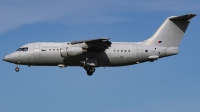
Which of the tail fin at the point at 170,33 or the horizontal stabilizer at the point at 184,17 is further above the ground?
the horizontal stabilizer at the point at 184,17

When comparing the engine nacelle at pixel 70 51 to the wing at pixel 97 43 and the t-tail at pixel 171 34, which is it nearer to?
the wing at pixel 97 43

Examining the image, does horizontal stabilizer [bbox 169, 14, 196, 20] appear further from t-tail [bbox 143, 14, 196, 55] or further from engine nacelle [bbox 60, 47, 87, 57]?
engine nacelle [bbox 60, 47, 87, 57]

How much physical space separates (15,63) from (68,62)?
14.8 feet

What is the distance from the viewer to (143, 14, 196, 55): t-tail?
37.0 m

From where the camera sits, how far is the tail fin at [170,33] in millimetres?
37031

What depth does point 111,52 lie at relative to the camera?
3603cm

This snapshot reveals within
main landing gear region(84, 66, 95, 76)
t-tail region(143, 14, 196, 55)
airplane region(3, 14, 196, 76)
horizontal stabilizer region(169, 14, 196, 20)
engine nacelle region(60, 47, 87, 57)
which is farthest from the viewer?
t-tail region(143, 14, 196, 55)

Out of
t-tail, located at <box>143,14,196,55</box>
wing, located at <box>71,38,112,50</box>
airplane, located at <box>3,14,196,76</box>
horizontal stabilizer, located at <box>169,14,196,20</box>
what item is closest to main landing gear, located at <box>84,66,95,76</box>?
airplane, located at <box>3,14,196,76</box>

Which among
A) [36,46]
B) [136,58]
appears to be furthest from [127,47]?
[36,46]

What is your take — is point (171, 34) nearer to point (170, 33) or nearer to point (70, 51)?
point (170, 33)

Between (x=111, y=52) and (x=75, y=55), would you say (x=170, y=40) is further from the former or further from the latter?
(x=75, y=55)

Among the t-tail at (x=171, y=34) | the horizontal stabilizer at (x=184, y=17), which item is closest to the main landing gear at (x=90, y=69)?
the t-tail at (x=171, y=34)

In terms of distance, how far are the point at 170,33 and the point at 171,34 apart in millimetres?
124

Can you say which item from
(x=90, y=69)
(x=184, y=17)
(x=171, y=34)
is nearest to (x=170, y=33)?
(x=171, y=34)
